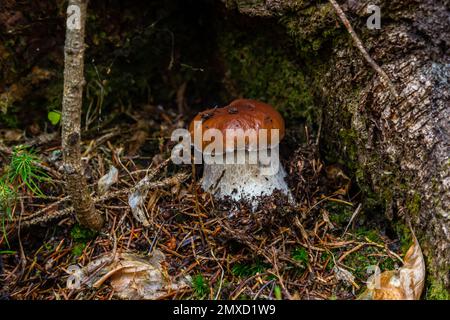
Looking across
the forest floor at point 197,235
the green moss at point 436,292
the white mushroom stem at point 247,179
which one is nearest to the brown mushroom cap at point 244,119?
the white mushroom stem at point 247,179

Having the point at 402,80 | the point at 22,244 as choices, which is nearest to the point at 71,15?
the point at 22,244

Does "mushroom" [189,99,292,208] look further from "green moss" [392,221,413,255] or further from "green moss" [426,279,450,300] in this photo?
"green moss" [426,279,450,300]

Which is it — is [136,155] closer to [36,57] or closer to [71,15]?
[36,57]

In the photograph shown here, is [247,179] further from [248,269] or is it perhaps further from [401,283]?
[401,283]

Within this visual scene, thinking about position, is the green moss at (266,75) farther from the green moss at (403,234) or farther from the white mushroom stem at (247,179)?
the green moss at (403,234)

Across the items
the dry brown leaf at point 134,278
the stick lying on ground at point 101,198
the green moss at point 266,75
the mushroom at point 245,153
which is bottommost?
the dry brown leaf at point 134,278

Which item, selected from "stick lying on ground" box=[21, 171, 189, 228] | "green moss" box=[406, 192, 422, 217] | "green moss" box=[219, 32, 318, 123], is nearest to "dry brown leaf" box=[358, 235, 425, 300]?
"green moss" box=[406, 192, 422, 217]
